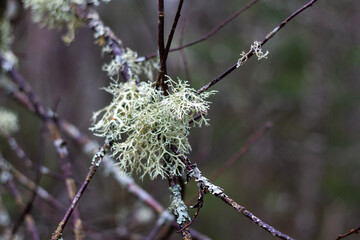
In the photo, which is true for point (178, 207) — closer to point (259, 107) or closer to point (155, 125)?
point (155, 125)

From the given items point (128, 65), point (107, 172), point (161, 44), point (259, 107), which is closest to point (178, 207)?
point (161, 44)

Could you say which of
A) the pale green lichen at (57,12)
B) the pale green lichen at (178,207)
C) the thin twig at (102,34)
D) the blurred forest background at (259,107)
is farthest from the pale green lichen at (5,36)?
the blurred forest background at (259,107)

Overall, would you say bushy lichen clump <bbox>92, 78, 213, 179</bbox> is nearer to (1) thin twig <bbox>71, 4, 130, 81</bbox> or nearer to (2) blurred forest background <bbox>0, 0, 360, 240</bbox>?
(1) thin twig <bbox>71, 4, 130, 81</bbox>

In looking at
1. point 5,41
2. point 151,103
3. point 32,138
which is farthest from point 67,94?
point 151,103

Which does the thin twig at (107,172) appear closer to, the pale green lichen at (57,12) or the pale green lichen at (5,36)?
the pale green lichen at (5,36)

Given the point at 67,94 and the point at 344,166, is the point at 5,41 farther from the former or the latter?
the point at 344,166

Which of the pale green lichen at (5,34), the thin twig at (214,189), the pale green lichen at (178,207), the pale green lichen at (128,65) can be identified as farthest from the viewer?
the pale green lichen at (5,34)
